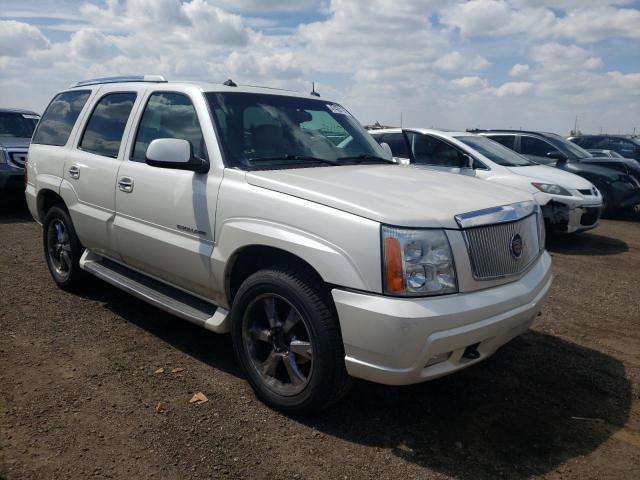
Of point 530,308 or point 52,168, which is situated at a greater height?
point 52,168

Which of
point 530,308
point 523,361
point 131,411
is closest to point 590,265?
point 523,361

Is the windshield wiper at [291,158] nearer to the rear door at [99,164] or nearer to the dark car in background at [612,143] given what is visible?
the rear door at [99,164]

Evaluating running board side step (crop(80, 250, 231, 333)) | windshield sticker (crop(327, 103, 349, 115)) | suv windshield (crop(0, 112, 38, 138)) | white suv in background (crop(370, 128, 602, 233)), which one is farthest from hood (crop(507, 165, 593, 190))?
suv windshield (crop(0, 112, 38, 138))

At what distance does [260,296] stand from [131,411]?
104 centimetres

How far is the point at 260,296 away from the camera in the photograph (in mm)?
3252

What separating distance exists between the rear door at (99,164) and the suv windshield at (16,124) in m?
6.84

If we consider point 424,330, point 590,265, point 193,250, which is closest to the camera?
point 424,330

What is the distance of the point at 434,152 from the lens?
8742 mm

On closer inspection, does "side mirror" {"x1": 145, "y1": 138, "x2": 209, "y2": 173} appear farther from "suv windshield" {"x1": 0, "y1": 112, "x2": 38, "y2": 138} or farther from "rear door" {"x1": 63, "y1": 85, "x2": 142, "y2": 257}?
"suv windshield" {"x1": 0, "y1": 112, "x2": 38, "y2": 138}

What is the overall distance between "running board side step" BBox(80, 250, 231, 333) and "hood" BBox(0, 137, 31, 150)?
5.92 m

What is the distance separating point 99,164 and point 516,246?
10.8ft

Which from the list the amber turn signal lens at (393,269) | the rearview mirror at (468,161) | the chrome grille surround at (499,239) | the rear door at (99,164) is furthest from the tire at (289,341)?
the rearview mirror at (468,161)

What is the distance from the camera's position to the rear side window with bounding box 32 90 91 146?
521cm

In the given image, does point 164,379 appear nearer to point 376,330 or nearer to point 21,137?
point 376,330
